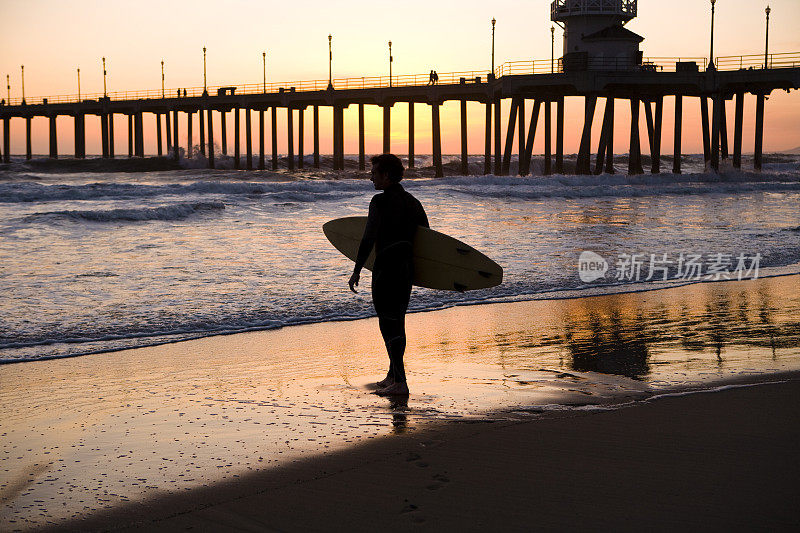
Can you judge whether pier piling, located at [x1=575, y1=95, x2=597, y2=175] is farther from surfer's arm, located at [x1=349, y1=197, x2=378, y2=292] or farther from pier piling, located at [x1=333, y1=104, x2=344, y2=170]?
surfer's arm, located at [x1=349, y1=197, x2=378, y2=292]

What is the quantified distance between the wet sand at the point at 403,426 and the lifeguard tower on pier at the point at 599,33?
33.6 metres

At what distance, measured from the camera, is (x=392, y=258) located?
16.4 feet

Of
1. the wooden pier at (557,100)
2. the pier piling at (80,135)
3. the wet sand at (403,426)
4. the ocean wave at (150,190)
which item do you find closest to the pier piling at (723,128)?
the wooden pier at (557,100)

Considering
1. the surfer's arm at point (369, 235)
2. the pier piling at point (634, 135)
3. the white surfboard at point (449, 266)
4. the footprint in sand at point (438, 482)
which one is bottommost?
the footprint in sand at point (438, 482)

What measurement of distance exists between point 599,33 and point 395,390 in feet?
124

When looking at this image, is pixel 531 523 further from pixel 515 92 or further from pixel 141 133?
pixel 141 133

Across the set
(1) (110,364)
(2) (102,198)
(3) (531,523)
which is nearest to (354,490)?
(3) (531,523)

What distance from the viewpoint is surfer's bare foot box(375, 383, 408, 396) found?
4896mm

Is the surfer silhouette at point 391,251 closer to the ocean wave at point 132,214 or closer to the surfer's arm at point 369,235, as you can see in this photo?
the surfer's arm at point 369,235

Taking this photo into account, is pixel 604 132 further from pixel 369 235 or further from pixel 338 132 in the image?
pixel 369 235

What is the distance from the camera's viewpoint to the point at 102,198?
2769 cm

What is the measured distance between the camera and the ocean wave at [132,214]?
18.4m
